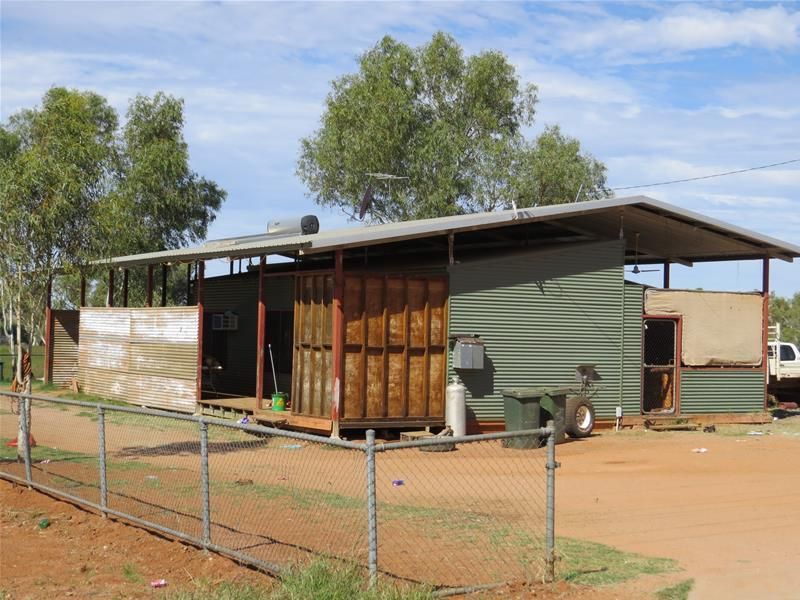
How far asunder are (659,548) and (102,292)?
5303cm

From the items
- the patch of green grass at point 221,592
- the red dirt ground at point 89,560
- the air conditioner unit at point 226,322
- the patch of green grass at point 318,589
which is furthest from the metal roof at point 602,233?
the patch of green grass at point 318,589

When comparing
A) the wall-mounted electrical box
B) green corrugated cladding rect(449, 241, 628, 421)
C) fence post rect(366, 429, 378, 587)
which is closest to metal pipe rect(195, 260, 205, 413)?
green corrugated cladding rect(449, 241, 628, 421)

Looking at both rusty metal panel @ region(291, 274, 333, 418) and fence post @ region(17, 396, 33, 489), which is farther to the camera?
rusty metal panel @ region(291, 274, 333, 418)

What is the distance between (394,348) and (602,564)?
32.0ft

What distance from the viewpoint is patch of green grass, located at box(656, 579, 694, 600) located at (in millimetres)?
7430

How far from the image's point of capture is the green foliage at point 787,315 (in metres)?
73.1

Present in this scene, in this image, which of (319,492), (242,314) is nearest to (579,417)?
(319,492)

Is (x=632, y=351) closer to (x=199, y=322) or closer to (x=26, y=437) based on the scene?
(x=199, y=322)

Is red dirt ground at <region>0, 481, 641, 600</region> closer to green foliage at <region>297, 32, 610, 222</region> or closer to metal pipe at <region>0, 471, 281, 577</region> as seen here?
metal pipe at <region>0, 471, 281, 577</region>

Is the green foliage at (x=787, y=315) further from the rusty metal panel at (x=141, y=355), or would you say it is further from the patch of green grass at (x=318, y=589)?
Answer: the patch of green grass at (x=318, y=589)

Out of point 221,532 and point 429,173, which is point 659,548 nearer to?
point 221,532

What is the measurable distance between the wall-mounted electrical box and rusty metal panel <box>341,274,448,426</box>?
31cm

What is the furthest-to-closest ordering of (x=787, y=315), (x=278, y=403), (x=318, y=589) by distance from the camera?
(x=787, y=315)
(x=278, y=403)
(x=318, y=589)

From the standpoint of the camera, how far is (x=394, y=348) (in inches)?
706
